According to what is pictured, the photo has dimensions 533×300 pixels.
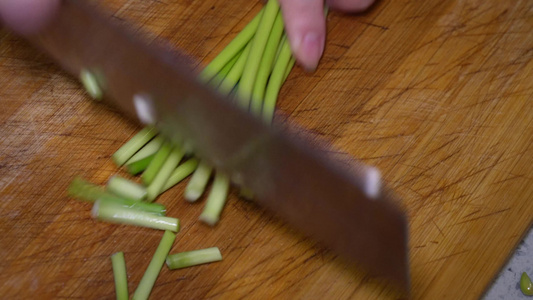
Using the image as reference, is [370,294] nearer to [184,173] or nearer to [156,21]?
[184,173]

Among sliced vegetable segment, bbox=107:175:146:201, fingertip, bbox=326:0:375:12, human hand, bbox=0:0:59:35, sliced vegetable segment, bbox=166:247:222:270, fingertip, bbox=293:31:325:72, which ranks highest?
human hand, bbox=0:0:59:35

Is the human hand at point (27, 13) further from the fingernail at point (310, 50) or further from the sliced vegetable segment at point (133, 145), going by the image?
the fingernail at point (310, 50)

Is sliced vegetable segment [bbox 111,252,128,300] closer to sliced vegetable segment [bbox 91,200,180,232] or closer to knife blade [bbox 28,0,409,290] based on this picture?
sliced vegetable segment [bbox 91,200,180,232]

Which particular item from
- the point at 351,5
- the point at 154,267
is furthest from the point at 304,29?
the point at 154,267

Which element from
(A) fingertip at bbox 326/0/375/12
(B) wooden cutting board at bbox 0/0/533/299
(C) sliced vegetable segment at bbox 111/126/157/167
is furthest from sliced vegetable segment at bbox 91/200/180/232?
(A) fingertip at bbox 326/0/375/12

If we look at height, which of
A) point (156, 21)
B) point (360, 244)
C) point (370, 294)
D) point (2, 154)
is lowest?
point (370, 294)

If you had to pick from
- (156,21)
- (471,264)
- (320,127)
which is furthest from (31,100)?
(471,264)

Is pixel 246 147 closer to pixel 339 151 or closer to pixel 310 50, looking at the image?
pixel 339 151
